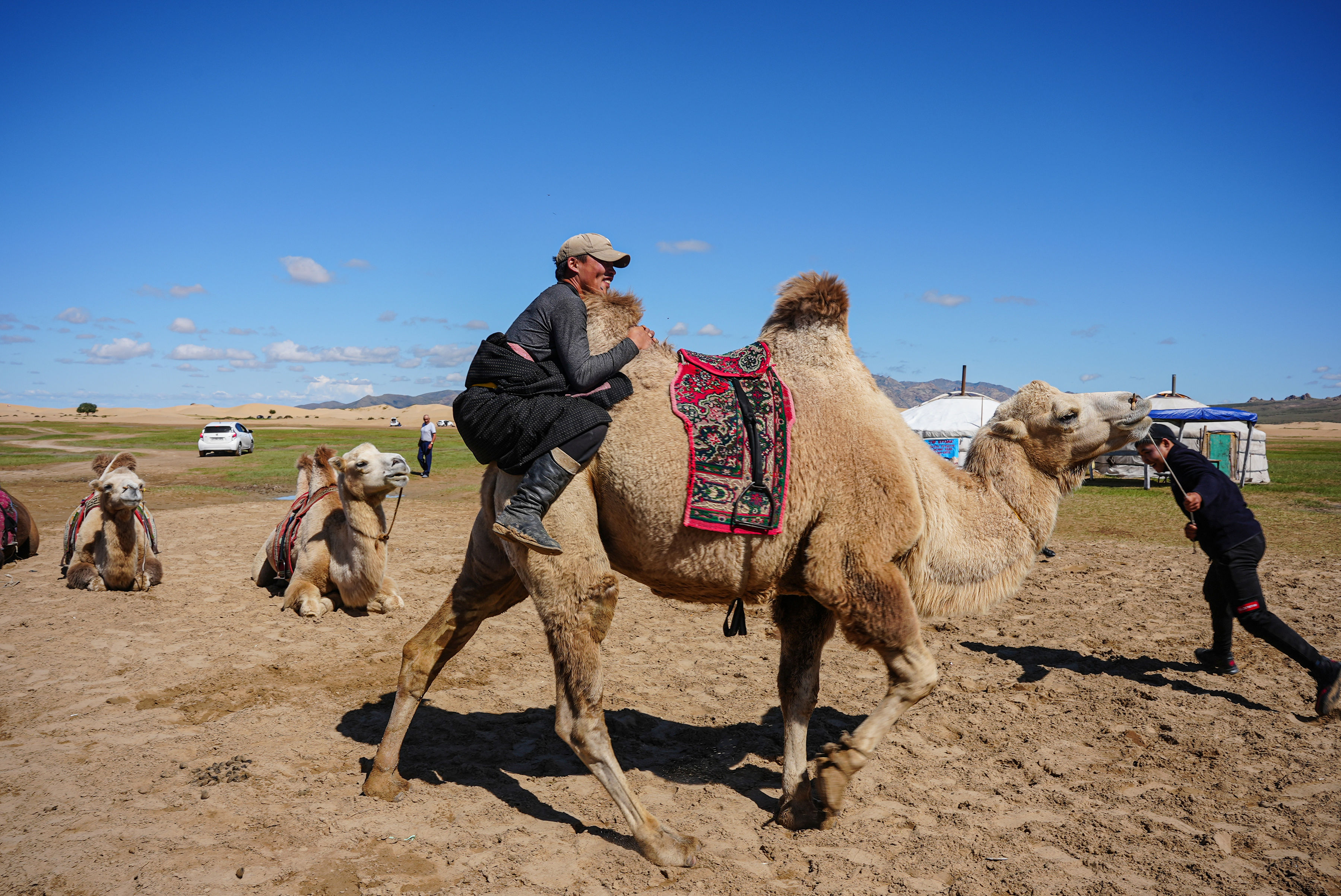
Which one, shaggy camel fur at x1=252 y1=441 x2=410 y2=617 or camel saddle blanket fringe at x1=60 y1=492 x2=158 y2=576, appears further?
camel saddle blanket fringe at x1=60 y1=492 x2=158 y2=576

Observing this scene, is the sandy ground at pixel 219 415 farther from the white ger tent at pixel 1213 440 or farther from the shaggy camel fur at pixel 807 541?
the shaggy camel fur at pixel 807 541

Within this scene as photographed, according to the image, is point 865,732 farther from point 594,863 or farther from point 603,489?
point 603,489

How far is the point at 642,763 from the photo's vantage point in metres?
4.71

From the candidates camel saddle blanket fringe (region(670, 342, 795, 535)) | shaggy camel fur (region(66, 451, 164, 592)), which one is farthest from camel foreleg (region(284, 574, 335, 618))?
camel saddle blanket fringe (region(670, 342, 795, 535))

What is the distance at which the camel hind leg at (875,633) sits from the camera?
370cm

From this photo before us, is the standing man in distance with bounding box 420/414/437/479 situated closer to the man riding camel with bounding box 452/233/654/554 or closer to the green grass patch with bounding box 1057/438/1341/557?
the green grass patch with bounding box 1057/438/1341/557

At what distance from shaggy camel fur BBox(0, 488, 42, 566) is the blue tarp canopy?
27.5m

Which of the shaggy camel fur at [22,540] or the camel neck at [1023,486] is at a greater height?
the camel neck at [1023,486]

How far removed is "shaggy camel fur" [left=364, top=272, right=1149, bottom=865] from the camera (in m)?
3.72

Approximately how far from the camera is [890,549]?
12.5 feet

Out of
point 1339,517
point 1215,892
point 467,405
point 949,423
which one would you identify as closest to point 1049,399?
point 1215,892

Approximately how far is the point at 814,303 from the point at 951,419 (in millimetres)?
25317

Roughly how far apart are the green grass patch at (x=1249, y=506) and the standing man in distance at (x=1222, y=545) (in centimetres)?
117

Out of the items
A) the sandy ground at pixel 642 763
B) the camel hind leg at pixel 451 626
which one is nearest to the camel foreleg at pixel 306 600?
the sandy ground at pixel 642 763
